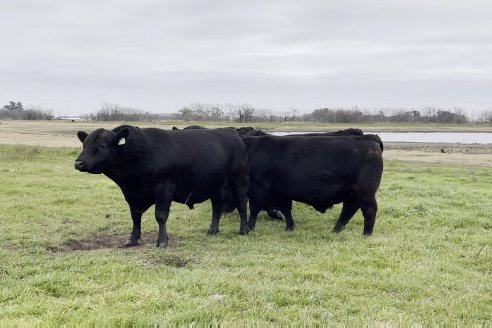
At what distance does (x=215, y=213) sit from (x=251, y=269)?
283 cm

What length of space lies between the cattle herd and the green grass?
570mm

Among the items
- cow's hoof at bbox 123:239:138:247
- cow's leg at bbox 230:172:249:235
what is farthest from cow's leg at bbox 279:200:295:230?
cow's hoof at bbox 123:239:138:247

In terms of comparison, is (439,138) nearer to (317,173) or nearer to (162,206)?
(317,173)

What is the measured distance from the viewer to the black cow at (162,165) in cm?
786

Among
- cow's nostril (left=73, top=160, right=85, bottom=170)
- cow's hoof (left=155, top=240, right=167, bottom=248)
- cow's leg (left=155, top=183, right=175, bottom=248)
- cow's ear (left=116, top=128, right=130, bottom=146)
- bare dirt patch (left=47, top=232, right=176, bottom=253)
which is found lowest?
bare dirt patch (left=47, top=232, right=176, bottom=253)

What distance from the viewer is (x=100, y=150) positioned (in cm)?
775

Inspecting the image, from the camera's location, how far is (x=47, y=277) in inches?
234

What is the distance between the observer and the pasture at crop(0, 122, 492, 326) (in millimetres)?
4945

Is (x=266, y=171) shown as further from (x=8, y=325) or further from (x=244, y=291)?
(x=8, y=325)

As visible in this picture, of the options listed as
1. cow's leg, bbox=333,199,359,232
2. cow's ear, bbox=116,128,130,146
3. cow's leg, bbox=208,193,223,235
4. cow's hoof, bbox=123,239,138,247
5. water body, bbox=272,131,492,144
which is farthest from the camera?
water body, bbox=272,131,492,144

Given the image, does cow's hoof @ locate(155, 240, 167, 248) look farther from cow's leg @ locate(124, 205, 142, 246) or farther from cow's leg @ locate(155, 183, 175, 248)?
cow's leg @ locate(124, 205, 142, 246)

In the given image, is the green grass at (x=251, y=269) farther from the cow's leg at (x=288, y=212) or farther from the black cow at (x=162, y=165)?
the black cow at (x=162, y=165)

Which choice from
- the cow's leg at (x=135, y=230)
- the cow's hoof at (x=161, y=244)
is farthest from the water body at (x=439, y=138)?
the cow's hoof at (x=161, y=244)

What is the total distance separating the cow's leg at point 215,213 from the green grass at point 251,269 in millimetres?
166
